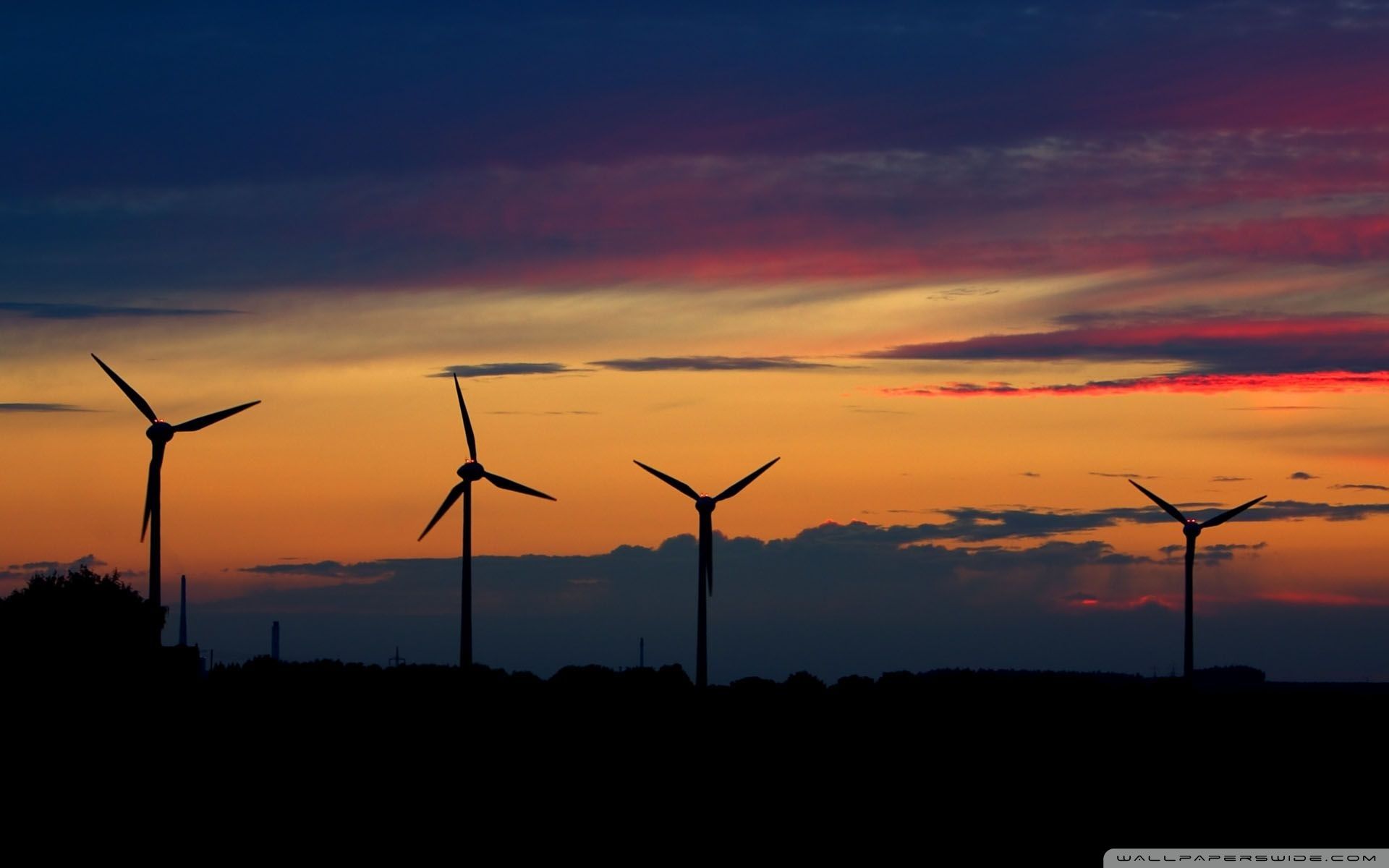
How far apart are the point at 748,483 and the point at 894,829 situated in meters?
55.3

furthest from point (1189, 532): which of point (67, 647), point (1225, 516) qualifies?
point (67, 647)

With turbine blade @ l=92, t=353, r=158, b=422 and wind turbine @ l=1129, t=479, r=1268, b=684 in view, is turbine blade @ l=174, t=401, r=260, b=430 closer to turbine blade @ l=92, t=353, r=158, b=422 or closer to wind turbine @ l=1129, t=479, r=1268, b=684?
turbine blade @ l=92, t=353, r=158, b=422

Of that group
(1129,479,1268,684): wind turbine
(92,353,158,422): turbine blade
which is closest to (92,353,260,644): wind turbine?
(92,353,158,422): turbine blade

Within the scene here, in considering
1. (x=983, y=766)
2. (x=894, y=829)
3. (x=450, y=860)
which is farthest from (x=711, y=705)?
(x=450, y=860)

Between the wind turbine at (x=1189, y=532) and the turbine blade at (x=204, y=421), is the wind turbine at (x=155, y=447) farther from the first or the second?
the wind turbine at (x=1189, y=532)

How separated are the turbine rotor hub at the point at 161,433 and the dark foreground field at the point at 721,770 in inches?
817

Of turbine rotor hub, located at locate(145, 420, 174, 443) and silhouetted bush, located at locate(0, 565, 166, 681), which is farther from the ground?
turbine rotor hub, located at locate(145, 420, 174, 443)

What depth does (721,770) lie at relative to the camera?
130 m

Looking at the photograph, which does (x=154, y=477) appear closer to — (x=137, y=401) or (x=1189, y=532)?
(x=137, y=401)

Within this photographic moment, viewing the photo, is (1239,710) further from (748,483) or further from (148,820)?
(148,820)

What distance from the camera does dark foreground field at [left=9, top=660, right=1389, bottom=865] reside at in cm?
10194

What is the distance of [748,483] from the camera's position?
156125 mm

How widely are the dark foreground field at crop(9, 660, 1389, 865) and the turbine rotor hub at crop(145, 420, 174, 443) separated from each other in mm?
20756

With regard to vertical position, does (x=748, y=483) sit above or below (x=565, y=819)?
above
